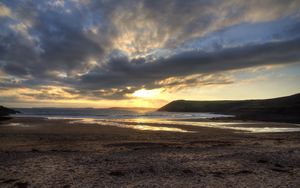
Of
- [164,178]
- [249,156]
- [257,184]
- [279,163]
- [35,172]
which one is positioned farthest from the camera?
[249,156]

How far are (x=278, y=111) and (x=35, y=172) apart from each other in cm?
6839

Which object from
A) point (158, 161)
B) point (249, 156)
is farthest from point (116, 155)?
point (249, 156)

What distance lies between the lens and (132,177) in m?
9.84

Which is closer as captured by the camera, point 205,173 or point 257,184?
point 257,184

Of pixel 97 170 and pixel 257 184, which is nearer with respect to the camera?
pixel 257 184

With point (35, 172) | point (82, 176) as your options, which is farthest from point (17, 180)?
point (82, 176)

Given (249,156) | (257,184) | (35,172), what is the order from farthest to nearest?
(249,156), (35,172), (257,184)

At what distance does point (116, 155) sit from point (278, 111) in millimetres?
63384

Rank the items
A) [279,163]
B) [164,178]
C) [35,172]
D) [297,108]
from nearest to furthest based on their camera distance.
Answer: [164,178]
[35,172]
[279,163]
[297,108]

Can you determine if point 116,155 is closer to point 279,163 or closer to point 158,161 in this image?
point 158,161

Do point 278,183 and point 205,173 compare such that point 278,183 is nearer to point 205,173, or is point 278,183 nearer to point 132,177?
point 205,173

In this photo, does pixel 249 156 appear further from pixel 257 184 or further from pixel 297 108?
pixel 297 108

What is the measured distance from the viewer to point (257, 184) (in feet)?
29.3

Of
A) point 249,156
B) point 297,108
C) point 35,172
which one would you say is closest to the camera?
point 35,172
